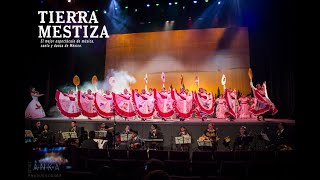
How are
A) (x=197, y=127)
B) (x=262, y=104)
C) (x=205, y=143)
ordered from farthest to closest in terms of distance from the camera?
(x=262, y=104), (x=197, y=127), (x=205, y=143)

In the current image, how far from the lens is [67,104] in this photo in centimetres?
1446

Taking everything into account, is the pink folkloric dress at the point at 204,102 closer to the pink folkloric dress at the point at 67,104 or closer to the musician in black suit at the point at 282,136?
the musician in black suit at the point at 282,136

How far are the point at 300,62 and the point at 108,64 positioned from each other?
1833cm

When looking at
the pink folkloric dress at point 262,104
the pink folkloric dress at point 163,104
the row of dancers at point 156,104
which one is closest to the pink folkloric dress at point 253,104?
the row of dancers at point 156,104

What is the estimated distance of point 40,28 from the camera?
428 inches

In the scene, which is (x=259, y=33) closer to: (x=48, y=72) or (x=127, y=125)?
(x=127, y=125)

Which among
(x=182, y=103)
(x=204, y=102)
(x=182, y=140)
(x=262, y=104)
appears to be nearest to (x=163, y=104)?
(x=182, y=103)

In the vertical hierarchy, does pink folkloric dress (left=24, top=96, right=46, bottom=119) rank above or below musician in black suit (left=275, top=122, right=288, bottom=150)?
above

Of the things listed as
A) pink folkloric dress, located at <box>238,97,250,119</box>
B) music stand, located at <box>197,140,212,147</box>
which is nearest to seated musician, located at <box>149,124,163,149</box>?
music stand, located at <box>197,140,212,147</box>

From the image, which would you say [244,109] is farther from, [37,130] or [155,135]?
[37,130]

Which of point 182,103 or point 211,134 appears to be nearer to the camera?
point 211,134

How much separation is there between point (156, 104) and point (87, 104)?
3.40m

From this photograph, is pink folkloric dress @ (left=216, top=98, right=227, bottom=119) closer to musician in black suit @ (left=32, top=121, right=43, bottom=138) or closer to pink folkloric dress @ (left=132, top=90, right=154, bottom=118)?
pink folkloric dress @ (left=132, top=90, right=154, bottom=118)

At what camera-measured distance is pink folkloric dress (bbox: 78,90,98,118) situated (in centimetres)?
1431
